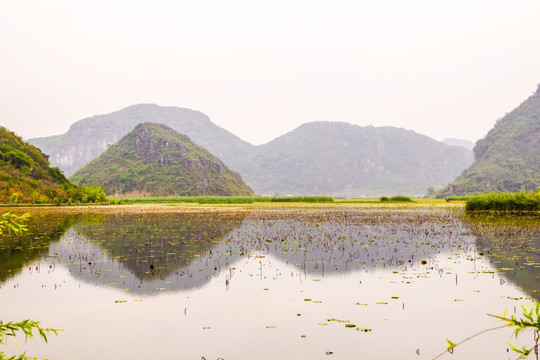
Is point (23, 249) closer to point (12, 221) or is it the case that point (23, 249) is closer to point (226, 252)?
point (226, 252)

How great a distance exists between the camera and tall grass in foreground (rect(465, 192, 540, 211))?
5781 centimetres

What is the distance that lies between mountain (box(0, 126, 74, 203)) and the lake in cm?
7998

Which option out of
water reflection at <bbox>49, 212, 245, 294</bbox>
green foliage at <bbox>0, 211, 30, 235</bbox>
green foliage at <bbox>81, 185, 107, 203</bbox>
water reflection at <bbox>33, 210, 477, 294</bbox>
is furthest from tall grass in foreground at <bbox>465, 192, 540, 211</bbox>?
green foliage at <bbox>81, 185, 107, 203</bbox>

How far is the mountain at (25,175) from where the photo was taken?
9822 centimetres

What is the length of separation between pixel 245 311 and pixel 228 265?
7.77 m

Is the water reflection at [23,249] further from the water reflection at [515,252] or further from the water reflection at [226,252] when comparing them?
the water reflection at [515,252]

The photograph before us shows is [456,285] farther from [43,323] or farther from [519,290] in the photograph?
[43,323]

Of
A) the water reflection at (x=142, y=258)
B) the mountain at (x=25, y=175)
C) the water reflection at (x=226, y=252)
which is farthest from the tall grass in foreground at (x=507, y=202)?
the mountain at (x=25, y=175)

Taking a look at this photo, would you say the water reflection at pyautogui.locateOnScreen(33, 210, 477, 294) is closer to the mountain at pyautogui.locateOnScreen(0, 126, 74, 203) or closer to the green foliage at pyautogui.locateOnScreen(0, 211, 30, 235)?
the green foliage at pyautogui.locateOnScreen(0, 211, 30, 235)

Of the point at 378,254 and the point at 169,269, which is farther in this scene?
the point at 378,254

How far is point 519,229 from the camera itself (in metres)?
34.9

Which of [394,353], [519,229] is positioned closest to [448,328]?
[394,353]

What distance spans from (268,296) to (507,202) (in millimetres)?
57236

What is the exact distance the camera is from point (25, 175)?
108375mm
